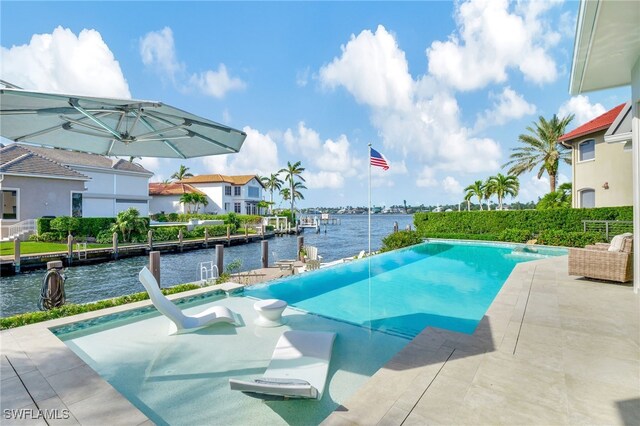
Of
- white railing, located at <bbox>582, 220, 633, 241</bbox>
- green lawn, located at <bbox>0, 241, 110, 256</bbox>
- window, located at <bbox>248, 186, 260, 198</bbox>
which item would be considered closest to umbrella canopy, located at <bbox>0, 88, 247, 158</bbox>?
green lawn, located at <bbox>0, 241, 110, 256</bbox>

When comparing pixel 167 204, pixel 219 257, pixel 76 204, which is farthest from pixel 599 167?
pixel 167 204

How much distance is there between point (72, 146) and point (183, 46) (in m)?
11.4

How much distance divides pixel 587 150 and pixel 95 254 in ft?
99.9

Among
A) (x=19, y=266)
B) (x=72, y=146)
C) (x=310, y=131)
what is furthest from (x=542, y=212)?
(x=19, y=266)

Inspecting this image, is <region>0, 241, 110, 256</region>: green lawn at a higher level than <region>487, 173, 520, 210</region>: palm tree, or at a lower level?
lower

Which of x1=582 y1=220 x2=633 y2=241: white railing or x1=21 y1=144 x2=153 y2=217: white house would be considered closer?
x1=582 y1=220 x2=633 y2=241: white railing

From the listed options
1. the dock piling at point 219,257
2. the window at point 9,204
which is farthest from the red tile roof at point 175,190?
the dock piling at point 219,257

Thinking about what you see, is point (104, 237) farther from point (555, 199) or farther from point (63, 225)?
point (555, 199)

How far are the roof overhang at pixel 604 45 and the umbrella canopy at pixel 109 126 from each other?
5102 millimetres

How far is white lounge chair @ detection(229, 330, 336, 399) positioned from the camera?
2.46 metres

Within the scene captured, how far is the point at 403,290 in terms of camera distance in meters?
7.71

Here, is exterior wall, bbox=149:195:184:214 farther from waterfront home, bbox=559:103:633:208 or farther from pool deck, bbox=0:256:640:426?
waterfront home, bbox=559:103:633:208

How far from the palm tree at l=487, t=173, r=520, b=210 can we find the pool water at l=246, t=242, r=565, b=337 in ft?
74.0

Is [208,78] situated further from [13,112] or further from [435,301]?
[435,301]
